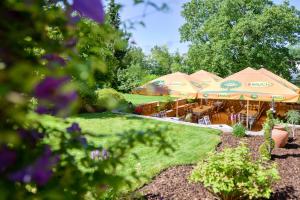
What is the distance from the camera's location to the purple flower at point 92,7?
3.41ft

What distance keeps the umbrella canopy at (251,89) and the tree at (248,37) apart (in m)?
20.4

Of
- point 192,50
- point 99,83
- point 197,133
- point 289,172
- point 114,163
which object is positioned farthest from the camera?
point 192,50

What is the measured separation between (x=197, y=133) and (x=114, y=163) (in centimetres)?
1240

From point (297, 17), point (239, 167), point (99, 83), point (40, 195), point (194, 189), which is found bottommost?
point (194, 189)

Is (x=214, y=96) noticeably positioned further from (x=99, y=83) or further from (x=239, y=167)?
(x=99, y=83)

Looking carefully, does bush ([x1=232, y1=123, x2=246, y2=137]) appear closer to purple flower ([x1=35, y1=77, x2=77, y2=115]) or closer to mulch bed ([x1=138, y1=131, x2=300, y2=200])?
mulch bed ([x1=138, y1=131, x2=300, y2=200])

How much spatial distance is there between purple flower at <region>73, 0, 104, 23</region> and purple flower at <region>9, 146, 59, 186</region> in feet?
1.37

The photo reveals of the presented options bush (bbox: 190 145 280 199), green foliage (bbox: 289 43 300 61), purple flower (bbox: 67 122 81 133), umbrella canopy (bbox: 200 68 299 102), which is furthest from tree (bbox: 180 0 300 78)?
purple flower (bbox: 67 122 81 133)

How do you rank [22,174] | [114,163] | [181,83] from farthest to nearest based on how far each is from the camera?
[181,83] < [114,163] < [22,174]

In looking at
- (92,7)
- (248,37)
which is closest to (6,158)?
(92,7)

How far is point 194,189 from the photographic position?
292 inches

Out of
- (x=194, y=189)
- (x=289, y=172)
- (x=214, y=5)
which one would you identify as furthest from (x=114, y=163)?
(x=214, y=5)

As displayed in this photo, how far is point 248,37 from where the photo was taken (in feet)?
116

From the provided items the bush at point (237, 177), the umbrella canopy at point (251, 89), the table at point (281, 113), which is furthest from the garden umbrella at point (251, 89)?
the table at point (281, 113)
